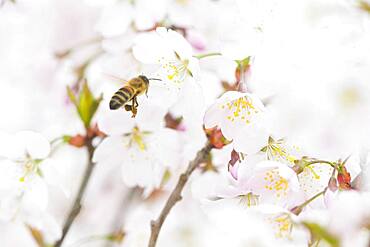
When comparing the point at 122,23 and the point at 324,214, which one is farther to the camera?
the point at 122,23

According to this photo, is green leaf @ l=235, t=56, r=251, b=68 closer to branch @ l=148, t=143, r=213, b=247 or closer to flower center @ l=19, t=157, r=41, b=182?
branch @ l=148, t=143, r=213, b=247

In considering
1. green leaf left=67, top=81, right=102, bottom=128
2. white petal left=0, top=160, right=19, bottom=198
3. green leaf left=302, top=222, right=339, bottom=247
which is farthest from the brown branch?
green leaf left=302, top=222, right=339, bottom=247

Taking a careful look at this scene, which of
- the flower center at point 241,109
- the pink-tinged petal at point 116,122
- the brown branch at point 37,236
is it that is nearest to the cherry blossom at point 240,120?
the flower center at point 241,109

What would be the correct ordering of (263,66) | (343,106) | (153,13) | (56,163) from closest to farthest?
(343,106) → (263,66) → (56,163) → (153,13)

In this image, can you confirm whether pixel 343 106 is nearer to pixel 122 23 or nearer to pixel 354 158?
pixel 354 158

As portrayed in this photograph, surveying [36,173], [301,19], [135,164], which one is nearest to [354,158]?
[301,19]

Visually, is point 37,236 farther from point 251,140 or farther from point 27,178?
point 251,140

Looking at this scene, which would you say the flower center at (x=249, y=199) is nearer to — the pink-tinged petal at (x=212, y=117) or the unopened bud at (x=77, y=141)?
the pink-tinged petal at (x=212, y=117)

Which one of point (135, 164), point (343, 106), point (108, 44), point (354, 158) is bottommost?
point (135, 164)
